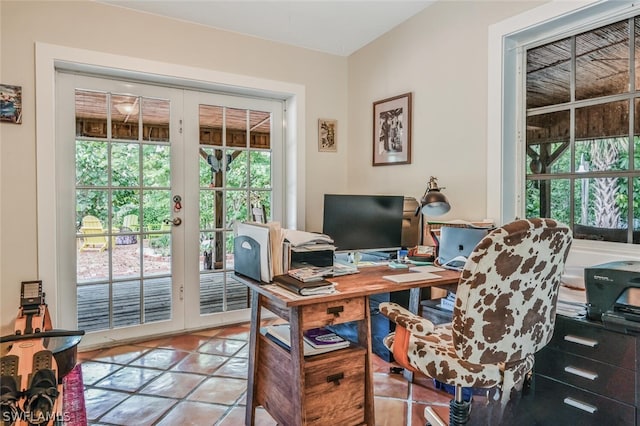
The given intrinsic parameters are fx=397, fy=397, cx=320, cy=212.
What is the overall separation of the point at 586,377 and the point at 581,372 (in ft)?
0.08

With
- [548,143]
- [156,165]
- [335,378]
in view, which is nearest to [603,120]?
[548,143]

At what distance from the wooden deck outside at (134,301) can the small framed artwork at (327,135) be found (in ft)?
4.79

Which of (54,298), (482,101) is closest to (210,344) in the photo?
(54,298)

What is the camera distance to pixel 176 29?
3.04 metres

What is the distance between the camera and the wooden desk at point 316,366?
5.37 feet

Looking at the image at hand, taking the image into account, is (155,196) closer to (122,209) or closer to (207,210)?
(122,209)

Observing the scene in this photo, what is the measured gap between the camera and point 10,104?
2.51m

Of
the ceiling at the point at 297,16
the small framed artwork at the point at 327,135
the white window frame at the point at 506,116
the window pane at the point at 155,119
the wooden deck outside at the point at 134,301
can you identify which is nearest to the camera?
the white window frame at the point at 506,116

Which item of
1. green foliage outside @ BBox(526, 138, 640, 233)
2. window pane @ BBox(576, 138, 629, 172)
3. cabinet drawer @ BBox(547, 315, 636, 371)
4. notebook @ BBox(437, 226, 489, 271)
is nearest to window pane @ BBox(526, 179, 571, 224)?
green foliage outside @ BBox(526, 138, 640, 233)

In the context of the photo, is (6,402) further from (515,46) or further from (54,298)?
(515,46)

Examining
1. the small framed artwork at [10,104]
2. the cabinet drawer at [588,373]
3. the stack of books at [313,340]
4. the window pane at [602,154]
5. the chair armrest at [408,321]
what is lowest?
the cabinet drawer at [588,373]

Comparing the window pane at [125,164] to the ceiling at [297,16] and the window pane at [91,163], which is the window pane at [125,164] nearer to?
the window pane at [91,163]

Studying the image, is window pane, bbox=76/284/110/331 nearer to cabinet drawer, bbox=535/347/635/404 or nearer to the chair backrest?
the chair backrest

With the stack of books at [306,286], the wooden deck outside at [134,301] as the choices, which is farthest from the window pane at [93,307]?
the stack of books at [306,286]
